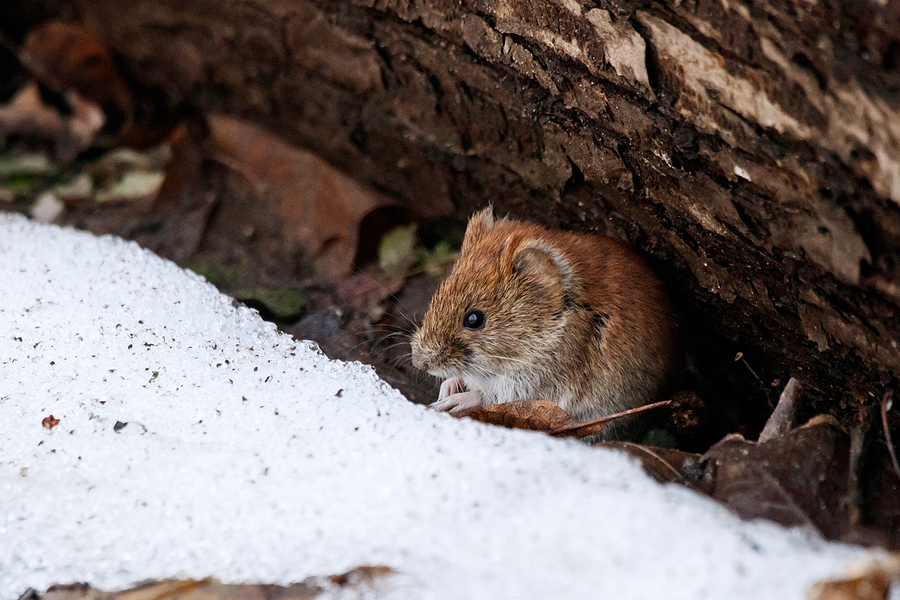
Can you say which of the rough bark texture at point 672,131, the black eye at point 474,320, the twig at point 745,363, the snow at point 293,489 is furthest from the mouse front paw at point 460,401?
the twig at point 745,363

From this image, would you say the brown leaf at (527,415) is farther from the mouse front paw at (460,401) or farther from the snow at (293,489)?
the snow at (293,489)

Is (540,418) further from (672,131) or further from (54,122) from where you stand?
(54,122)

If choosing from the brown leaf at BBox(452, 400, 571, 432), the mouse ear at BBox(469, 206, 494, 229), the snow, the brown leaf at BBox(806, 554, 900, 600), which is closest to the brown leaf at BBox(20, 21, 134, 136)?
the snow

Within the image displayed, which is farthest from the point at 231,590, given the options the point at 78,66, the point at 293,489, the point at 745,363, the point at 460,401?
the point at 78,66

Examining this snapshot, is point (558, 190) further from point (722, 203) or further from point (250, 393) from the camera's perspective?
point (250, 393)

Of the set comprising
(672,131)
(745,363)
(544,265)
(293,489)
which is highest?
(672,131)

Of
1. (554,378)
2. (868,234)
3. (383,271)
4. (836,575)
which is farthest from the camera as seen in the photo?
(383,271)

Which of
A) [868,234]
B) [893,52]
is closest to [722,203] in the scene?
[868,234]
